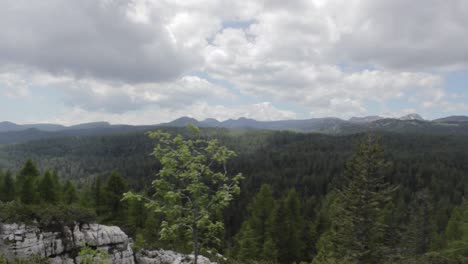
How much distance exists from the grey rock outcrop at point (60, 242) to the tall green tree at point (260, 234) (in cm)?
1711

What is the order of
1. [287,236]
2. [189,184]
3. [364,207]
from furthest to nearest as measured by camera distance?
1. [287,236]
2. [364,207]
3. [189,184]

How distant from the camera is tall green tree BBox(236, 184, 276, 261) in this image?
36.6 metres

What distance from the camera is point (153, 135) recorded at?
31.9ft

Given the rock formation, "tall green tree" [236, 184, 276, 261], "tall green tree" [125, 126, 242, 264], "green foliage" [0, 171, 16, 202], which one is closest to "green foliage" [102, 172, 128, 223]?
"green foliage" [0, 171, 16, 202]

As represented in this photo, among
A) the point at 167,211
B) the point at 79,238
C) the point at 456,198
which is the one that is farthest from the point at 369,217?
the point at 456,198

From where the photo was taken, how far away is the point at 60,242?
1762cm

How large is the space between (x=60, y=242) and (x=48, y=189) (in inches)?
986

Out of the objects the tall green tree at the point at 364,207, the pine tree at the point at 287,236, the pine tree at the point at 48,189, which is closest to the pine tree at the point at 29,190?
the pine tree at the point at 48,189

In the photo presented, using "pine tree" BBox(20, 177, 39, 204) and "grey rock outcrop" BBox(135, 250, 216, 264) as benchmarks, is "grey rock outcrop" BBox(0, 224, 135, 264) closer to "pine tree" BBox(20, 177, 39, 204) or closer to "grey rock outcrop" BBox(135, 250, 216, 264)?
"grey rock outcrop" BBox(135, 250, 216, 264)

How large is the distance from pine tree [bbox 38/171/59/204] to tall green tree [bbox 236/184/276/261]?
24.7m

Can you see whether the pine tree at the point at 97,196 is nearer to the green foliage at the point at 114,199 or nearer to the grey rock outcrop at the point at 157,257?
the green foliage at the point at 114,199

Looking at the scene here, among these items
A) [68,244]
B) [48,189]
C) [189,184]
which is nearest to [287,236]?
[68,244]

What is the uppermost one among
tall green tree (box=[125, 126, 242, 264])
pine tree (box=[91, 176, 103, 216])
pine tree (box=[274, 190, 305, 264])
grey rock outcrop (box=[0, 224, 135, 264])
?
tall green tree (box=[125, 126, 242, 264])

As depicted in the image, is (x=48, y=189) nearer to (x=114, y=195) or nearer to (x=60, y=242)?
(x=114, y=195)
